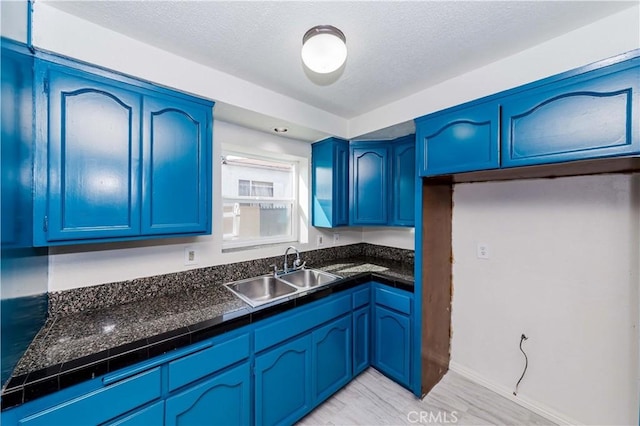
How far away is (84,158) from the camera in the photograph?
1204 millimetres

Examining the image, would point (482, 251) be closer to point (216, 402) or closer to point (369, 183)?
point (369, 183)

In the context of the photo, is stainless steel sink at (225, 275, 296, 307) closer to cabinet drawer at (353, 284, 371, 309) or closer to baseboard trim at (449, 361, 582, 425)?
cabinet drawer at (353, 284, 371, 309)

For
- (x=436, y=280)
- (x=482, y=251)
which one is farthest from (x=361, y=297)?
(x=482, y=251)

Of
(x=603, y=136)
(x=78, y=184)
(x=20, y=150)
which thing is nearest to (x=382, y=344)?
(x=603, y=136)

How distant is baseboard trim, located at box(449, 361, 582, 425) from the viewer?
168cm

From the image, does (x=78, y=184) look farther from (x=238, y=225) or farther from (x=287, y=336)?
(x=287, y=336)

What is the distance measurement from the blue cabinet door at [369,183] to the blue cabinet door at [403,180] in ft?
0.24

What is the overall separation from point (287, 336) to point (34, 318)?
1.23 meters

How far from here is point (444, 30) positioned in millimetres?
1278

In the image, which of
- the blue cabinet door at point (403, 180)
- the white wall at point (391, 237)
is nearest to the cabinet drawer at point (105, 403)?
the blue cabinet door at point (403, 180)

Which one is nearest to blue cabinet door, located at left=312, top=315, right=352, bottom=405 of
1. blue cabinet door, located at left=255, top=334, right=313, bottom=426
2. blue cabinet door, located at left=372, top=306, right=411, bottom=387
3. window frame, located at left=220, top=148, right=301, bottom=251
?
blue cabinet door, located at left=255, top=334, right=313, bottom=426

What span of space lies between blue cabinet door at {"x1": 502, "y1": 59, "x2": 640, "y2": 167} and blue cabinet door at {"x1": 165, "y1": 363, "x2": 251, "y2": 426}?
1953 millimetres

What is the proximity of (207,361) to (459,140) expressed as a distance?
6.44 ft

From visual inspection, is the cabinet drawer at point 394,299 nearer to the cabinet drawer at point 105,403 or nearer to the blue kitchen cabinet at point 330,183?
the blue kitchen cabinet at point 330,183
